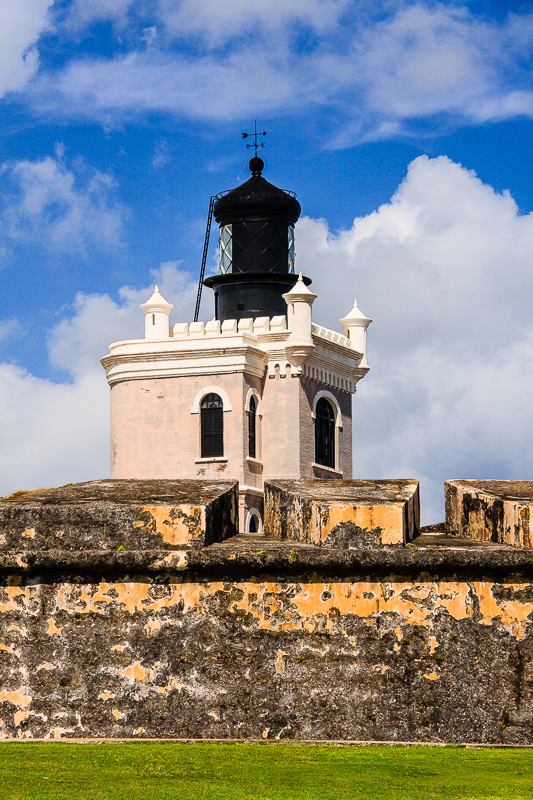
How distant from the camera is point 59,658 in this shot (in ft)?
30.2

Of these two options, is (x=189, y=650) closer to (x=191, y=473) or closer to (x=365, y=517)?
(x=365, y=517)

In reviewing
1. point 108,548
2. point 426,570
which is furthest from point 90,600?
point 426,570

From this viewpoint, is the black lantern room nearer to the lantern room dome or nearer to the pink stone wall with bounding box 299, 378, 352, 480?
the lantern room dome

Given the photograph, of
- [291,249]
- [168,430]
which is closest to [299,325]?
[168,430]

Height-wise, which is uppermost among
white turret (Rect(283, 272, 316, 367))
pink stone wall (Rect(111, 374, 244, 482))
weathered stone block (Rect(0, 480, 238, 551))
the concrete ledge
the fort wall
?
white turret (Rect(283, 272, 316, 367))

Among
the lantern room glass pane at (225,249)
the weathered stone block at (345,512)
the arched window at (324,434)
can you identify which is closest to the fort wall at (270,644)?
the weathered stone block at (345,512)

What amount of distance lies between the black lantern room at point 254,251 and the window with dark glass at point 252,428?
405 centimetres

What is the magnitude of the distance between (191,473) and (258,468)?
75.9 inches

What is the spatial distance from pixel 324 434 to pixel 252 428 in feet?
8.76

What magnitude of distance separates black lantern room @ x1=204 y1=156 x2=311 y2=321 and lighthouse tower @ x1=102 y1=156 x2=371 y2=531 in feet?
4.92

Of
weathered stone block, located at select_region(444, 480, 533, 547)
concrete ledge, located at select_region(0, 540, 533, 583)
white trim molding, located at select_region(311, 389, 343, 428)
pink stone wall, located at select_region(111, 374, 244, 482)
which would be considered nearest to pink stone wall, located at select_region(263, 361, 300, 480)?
white trim molding, located at select_region(311, 389, 343, 428)

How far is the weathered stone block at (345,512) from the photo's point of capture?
950 cm

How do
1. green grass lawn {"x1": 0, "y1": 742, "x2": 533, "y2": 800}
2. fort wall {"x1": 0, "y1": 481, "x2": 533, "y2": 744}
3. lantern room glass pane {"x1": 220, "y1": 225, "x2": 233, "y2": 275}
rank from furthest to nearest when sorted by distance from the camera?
lantern room glass pane {"x1": 220, "y1": 225, "x2": 233, "y2": 275} < fort wall {"x1": 0, "y1": 481, "x2": 533, "y2": 744} < green grass lawn {"x1": 0, "y1": 742, "x2": 533, "y2": 800}

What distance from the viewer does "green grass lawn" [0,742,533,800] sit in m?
7.00
